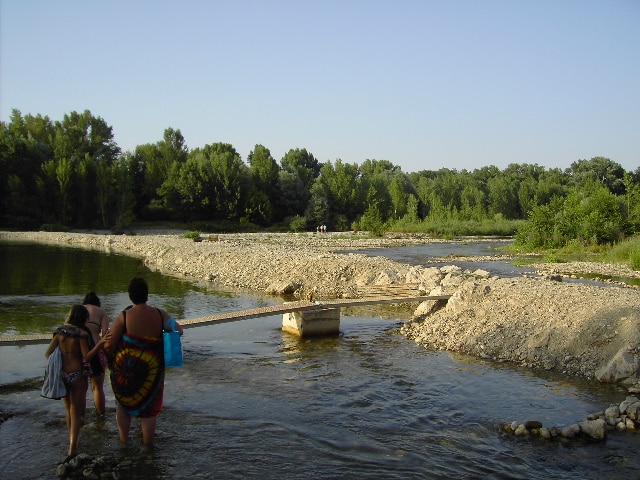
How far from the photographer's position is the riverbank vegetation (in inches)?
2313

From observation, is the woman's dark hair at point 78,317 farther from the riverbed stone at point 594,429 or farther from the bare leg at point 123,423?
the riverbed stone at point 594,429

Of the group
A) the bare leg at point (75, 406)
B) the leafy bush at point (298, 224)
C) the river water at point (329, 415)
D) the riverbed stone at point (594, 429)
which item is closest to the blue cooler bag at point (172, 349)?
the bare leg at point (75, 406)

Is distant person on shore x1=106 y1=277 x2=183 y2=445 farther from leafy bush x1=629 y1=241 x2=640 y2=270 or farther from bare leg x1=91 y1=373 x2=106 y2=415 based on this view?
leafy bush x1=629 y1=241 x2=640 y2=270

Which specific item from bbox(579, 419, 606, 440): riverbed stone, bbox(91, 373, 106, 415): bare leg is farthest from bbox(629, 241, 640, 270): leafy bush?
bbox(91, 373, 106, 415): bare leg

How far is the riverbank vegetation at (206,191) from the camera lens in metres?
58.8

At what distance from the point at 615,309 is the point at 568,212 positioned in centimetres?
2625

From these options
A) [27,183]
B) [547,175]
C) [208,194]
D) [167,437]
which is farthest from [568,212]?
[547,175]

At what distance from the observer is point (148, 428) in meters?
6.96

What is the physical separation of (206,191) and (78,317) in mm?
61282

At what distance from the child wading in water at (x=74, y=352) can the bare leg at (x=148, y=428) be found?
0.73 meters

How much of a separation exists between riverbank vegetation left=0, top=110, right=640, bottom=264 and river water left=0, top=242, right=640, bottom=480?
34.4 metres

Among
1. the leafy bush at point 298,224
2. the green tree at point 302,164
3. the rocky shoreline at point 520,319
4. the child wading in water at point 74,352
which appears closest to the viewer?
the child wading in water at point 74,352

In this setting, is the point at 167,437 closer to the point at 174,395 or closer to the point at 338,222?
the point at 174,395

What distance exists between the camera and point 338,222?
7050 centimetres
